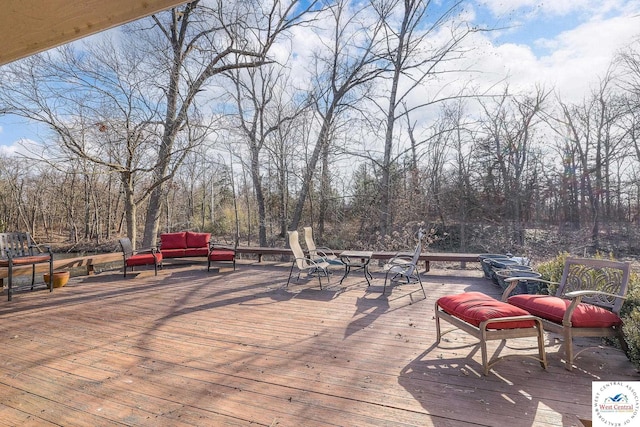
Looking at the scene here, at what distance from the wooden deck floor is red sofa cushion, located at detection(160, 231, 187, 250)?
2.77m

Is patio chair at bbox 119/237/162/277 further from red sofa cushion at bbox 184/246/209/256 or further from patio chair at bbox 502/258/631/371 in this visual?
patio chair at bbox 502/258/631/371

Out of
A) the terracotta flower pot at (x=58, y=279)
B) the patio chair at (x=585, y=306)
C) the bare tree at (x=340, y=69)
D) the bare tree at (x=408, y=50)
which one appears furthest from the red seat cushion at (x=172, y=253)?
the patio chair at (x=585, y=306)

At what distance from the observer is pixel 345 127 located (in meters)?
10.4

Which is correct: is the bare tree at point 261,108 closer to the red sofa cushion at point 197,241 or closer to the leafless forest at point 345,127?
the leafless forest at point 345,127

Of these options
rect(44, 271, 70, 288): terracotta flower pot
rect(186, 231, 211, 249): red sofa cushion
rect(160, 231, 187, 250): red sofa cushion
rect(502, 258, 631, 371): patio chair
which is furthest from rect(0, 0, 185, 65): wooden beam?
rect(160, 231, 187, 250): red sofa cushion

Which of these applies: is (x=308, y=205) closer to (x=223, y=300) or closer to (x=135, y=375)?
(x=223, y=300)

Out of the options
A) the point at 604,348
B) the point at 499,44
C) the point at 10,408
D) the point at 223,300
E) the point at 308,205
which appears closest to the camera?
the point at 10,408

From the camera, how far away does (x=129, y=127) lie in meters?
7.73

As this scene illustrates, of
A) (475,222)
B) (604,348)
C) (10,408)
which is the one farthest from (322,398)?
(475,222)

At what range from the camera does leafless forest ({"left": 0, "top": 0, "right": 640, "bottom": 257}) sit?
299 inches

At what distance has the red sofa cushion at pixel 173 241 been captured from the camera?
23.4 ft

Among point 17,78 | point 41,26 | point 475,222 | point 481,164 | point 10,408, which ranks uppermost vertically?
point 17,78

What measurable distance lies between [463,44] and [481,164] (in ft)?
16.9

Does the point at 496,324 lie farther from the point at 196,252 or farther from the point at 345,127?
the point at 345,127
